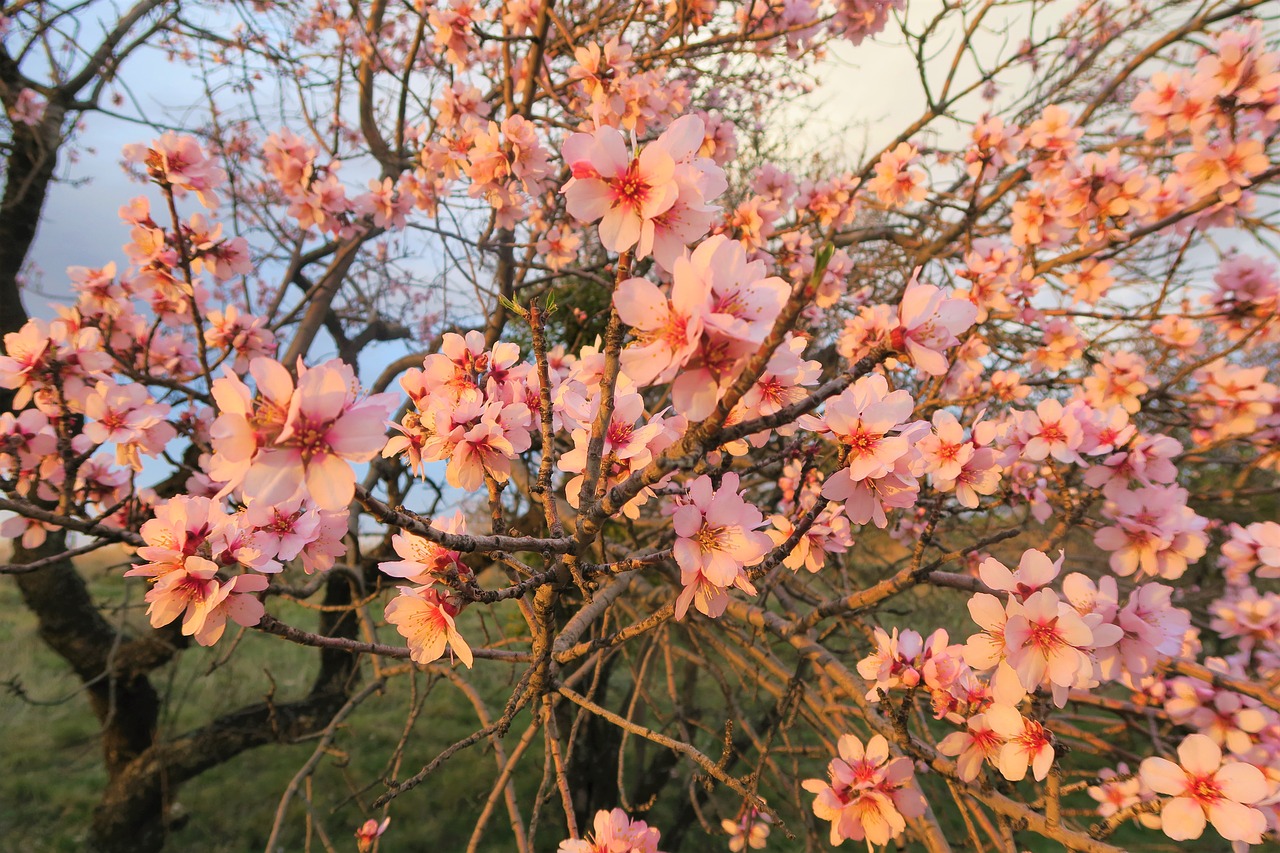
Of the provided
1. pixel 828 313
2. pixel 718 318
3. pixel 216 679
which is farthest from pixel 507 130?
pixel 216 679

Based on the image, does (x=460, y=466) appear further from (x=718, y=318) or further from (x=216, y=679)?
(x=216, y=679)

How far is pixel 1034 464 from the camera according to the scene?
243 centimetres

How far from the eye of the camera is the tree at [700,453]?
2.43 feet

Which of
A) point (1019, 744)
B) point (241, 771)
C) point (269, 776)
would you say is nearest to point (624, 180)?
point (1019, 744)

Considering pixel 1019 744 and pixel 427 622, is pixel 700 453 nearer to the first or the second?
pixel 427 622

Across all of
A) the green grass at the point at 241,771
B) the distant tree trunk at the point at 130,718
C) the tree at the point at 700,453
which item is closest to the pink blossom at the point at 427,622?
the tree at the point at 700,453

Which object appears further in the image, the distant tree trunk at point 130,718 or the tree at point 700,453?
the distant tree trunk at point 130,718

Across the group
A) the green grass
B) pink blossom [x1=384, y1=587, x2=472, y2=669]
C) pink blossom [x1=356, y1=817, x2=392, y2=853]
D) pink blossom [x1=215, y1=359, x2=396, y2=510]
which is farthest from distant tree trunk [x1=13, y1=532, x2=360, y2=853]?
pink blossom [x1=215, y1=359, x2=396, y2=510]

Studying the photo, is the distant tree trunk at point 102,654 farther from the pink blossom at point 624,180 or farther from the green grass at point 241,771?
the pink blossom at point 624,180

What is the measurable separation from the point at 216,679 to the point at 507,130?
20.8ft

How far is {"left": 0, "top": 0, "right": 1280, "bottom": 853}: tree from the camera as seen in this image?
2.43ft

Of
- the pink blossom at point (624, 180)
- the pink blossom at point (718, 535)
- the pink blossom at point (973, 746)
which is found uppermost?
the pink blossom at point (624, 180)

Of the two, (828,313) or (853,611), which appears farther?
(828,313)

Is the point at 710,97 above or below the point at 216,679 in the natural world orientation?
above
